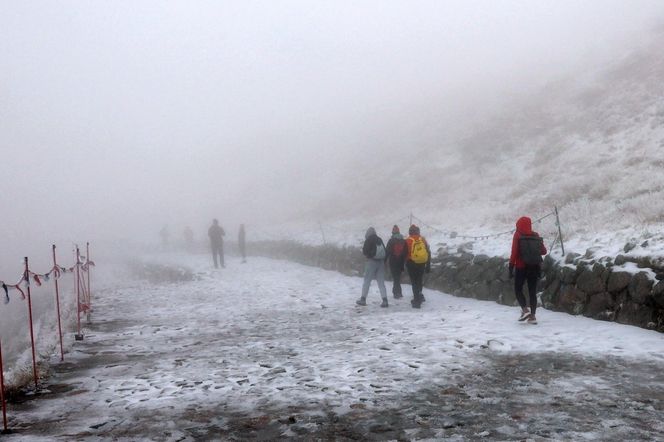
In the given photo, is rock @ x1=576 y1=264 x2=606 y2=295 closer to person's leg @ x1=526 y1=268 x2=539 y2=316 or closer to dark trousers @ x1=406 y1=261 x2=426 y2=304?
person's leg @ x1=526 y1=268 x2=539 y2=316

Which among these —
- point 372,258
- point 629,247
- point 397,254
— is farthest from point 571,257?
point 372,258

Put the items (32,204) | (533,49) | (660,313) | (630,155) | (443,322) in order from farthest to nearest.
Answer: (32,204) < (533,49) < (630,155) < (443,322) < (660,313)

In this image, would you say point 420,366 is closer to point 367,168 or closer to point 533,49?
point 367,168

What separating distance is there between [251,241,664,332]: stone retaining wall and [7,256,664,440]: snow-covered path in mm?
348

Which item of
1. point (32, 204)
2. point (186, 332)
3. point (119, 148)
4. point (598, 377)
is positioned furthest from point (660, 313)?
point (119, 148)

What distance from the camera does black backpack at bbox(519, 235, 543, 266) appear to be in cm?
1023

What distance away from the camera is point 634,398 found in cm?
600

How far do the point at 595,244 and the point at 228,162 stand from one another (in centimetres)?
7119

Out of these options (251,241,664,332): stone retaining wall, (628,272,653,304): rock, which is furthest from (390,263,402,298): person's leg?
(628,272,653,304): rock

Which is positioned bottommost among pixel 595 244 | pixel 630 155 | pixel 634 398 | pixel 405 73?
pixel 634 398

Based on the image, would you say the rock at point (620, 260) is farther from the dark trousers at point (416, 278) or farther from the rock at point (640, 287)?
the dark trousers at point (416, 278)

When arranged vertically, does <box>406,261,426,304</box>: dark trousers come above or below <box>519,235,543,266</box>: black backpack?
below

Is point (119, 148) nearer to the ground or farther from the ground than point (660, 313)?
farther from the ground

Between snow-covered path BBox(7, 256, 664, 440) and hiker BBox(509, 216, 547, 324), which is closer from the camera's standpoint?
snow-covered path BBox(7, 256, 664, 440)
